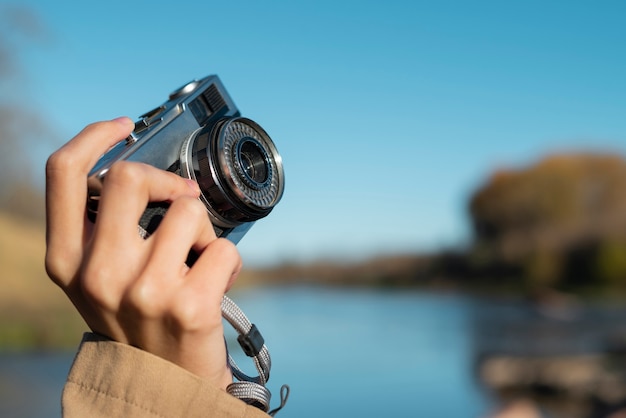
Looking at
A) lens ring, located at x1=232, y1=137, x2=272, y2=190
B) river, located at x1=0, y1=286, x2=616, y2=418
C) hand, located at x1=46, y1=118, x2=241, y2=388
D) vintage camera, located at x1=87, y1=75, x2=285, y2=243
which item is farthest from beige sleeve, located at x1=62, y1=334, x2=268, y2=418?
river, located at x1=0, y1=286, x2=616, y2=418

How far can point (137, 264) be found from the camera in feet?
1.54

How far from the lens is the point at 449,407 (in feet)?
29.6

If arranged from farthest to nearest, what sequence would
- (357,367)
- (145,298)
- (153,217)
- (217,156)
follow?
(357,367), (217,156), (153,217), (145,298)

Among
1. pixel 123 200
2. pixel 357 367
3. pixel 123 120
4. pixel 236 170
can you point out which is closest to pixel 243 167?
pixel 236 170

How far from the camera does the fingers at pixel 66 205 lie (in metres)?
0.51

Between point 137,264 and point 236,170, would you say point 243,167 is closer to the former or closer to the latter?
point 236,170

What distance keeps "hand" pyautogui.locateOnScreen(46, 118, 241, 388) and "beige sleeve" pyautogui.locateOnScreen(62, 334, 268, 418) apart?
13mm

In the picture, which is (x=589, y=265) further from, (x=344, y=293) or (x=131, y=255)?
(x=131, y=255)

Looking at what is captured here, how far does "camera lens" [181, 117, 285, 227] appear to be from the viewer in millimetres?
771

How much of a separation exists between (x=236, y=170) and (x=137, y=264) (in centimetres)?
34

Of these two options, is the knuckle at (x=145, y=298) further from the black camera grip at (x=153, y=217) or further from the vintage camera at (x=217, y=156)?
the vintage camera at (x=217, y=156)

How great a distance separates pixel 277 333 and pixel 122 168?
554 inches

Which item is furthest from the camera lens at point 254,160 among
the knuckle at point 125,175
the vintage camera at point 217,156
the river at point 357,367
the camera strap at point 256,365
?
the river at point 357,367

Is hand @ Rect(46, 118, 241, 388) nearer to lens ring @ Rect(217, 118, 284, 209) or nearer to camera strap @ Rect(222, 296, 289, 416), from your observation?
camera strap @ Rect(222, 296, 289, 416)
